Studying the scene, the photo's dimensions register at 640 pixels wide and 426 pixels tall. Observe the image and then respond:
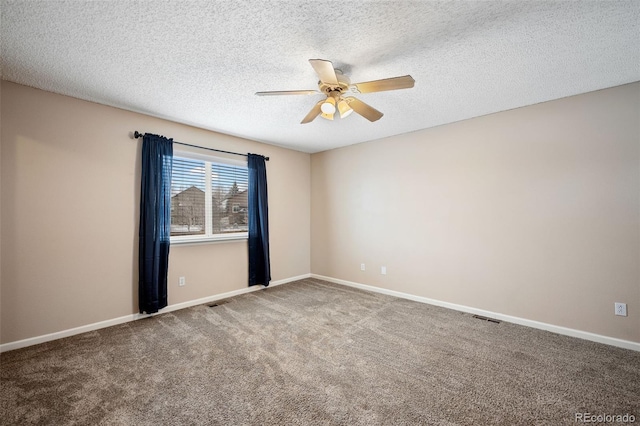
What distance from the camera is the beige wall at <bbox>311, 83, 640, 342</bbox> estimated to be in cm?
262

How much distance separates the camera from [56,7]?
1623mm

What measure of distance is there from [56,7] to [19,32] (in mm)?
519

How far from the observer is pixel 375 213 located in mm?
4496

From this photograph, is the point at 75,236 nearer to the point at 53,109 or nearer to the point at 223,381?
the point at 53,109

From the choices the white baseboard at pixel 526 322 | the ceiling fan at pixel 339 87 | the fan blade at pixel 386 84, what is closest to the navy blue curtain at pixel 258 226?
the white baseboard at pixel 526 322

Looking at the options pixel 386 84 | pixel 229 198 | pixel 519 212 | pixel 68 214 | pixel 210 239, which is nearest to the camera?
pixel 386 84

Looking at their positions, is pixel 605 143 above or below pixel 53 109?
below

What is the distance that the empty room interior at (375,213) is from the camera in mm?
1781

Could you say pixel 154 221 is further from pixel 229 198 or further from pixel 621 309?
pixel 621 309

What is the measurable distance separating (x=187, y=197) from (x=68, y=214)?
127cm

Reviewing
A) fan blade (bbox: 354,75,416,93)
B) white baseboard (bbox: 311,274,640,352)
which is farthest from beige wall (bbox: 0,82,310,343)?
white baseboard (bbox: 311,274,640,352)

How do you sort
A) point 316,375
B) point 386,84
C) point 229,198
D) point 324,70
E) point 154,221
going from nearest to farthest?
point 324,70
point 386,84
point 316,375
point 154,221
point 229,198

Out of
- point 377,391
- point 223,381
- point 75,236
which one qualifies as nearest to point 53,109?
point 75,236

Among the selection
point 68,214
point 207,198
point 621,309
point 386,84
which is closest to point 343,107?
point 386,84
